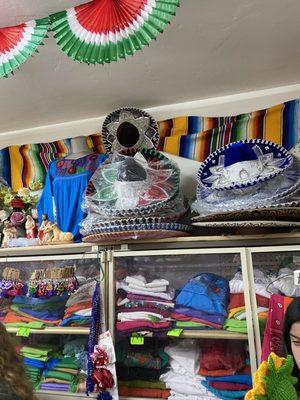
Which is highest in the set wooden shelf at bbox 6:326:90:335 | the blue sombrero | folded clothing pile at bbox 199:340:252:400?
the blue sombrero

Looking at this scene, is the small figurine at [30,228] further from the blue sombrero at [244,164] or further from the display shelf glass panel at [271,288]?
the display shelf glass panel at [271,288]

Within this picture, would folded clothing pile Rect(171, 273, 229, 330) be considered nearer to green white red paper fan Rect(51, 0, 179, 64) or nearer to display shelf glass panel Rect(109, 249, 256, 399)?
display shelf glass panel Rect(109, 249, 256, 399)

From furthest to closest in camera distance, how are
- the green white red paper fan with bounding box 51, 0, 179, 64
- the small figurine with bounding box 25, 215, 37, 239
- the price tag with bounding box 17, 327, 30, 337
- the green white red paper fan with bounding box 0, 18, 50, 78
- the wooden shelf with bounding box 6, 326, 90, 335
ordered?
the small figurine with bounding box 25, 215, 37, 239
the price tag with bounding box 17, 327, 30, 337
the wooden shelf with bounding box 6, 326, 90, 335
the green white red paper fan with bounding box 0, 18, 50, 78
the green white red paper fan with bounding box 51, 0, 179, 64

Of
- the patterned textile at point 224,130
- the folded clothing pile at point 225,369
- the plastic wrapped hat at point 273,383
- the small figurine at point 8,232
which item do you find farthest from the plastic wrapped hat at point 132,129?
the plastic wrapped hat at point 273,383

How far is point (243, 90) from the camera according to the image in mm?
2115

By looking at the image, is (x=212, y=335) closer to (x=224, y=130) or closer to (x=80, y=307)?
(x=80, y=307)

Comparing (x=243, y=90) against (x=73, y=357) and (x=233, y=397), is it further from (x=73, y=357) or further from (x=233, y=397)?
(x=73, y=357)

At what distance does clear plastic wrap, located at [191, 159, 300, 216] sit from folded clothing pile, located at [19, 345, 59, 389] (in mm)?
1071

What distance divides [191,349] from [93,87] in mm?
1396

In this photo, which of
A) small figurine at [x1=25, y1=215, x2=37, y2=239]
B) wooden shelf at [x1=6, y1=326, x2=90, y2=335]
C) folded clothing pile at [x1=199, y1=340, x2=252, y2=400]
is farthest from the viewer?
small figurine at [x1=25, y1=215, x2=37, y2=239]

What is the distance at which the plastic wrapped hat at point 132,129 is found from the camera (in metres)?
2.14

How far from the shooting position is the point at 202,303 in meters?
1.72

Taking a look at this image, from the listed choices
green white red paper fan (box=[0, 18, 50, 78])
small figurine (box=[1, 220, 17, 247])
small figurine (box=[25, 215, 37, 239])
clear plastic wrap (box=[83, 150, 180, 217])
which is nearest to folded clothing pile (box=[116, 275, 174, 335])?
clear plastic wrap (box=[83, 150, 180, 217])

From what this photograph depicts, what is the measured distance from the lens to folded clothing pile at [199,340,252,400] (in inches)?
62.9
